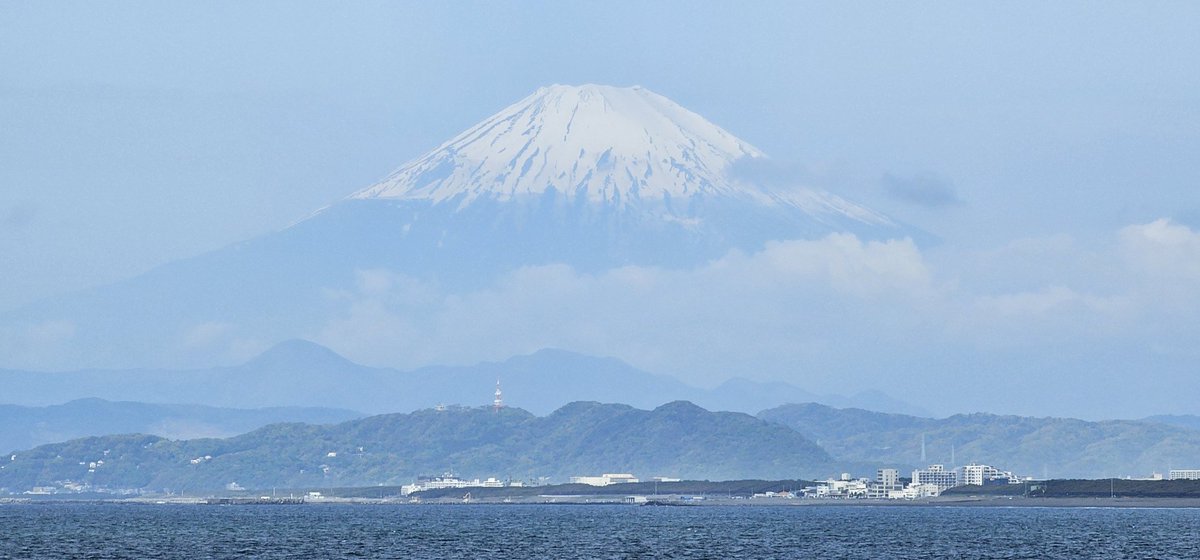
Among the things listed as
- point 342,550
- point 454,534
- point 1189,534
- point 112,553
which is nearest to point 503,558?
point 342,550

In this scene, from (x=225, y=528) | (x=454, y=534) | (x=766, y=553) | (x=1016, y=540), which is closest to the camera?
(x=766, y=553)

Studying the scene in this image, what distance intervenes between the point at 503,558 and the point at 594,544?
71.5ft

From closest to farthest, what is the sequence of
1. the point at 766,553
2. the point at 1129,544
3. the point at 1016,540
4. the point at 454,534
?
the point at 766,553
the point at 1129,544
the point at 1016,540
the point at 454,534

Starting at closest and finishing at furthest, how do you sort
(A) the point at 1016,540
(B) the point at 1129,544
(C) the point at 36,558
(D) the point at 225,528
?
(C) the point at 36,558
(B) the point at 1129,544
(A) the point at 1016,540
(D) the point at 225,528

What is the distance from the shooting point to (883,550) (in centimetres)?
14412

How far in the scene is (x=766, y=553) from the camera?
140 m

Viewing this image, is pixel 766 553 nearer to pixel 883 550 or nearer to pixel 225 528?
pixel 883 550

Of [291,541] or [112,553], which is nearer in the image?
[112,553]

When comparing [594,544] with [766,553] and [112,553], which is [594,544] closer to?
[766,553]

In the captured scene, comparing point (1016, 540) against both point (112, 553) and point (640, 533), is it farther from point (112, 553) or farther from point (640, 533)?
point (112, 553)

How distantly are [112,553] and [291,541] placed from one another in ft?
76.8

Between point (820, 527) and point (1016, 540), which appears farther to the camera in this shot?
point (820, 527)

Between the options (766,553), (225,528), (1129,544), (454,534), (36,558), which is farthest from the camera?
(225,528)

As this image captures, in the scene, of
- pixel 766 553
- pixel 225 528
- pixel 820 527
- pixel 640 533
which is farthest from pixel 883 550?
pixel 225 528
